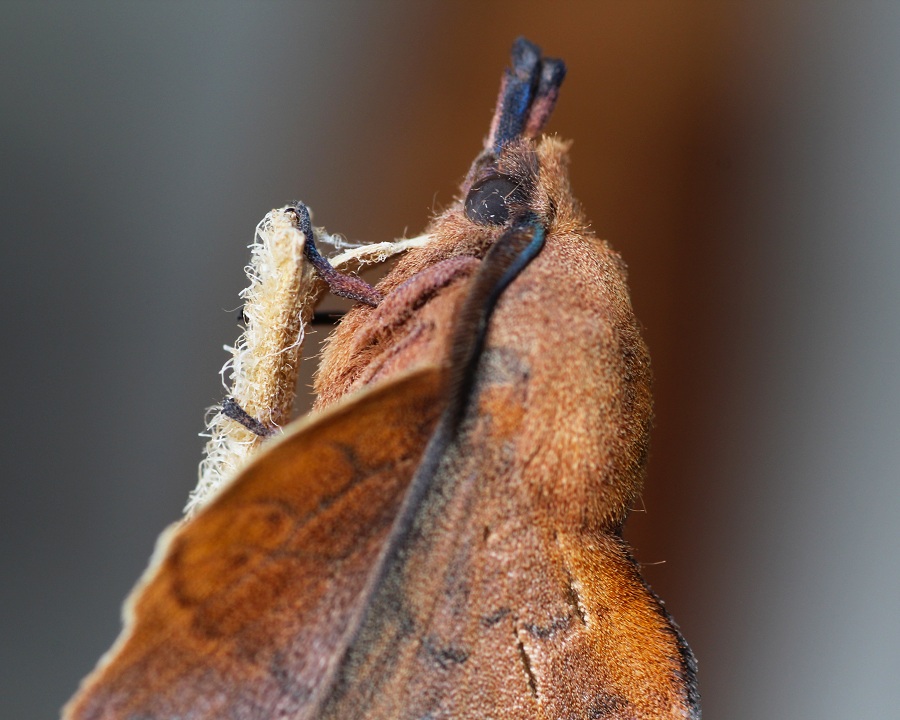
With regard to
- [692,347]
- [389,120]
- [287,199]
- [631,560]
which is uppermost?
[389,120]

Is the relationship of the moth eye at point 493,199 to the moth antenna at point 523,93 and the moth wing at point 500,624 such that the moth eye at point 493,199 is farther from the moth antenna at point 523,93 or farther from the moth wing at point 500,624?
the moth wing at point 500,624

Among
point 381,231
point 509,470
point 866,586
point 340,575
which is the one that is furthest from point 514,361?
point 866,586

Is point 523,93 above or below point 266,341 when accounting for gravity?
above

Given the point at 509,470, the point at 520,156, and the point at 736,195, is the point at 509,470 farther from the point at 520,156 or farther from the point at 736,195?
the point at 736,195

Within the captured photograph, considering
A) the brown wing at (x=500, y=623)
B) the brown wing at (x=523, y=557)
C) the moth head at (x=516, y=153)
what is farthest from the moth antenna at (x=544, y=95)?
the brown wing at (x=500, y=623)

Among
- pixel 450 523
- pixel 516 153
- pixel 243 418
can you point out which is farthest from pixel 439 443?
pixel 516 153

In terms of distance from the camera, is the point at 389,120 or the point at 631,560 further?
the point at 389,120

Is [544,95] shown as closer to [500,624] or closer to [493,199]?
[493,199]
